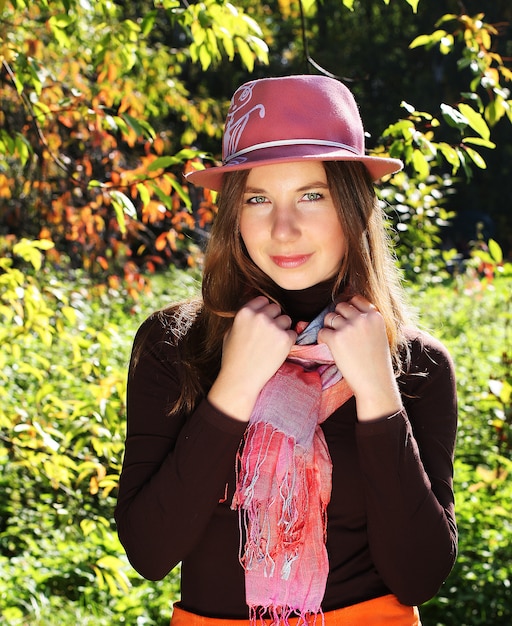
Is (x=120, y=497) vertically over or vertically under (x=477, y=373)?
over

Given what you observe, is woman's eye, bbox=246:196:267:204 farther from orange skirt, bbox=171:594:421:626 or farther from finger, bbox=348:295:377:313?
orange skirt, bbox=171:594:421:626

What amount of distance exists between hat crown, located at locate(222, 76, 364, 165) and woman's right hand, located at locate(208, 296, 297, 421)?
317mm

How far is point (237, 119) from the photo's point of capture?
5.97ft

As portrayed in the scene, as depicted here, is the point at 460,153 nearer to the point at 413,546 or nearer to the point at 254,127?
the point at 254,127

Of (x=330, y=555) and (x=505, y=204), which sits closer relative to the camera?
(x=330, y=555)

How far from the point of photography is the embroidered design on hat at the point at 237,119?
178 centimetres

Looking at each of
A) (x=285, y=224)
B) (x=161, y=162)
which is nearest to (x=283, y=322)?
(x=285, y=224)

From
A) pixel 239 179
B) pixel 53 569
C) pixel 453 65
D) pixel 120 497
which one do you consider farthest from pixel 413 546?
pixel 453 65

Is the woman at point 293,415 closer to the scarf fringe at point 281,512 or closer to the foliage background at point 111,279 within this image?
the scarf fringe at point 281,512

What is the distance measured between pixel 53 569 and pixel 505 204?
48.7 ft

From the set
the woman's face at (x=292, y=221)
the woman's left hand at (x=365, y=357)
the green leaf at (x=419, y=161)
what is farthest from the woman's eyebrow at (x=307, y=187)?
the green leaf at (x=419, y=161)

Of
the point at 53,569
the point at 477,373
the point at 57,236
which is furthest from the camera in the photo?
the point at 57,236

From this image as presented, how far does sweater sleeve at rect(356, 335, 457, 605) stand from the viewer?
5.19 feet

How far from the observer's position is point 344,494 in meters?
1.72
